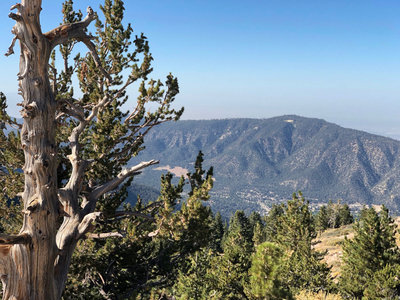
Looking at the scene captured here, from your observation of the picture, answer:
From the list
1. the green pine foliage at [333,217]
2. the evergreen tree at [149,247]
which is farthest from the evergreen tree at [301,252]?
the green pine foliage at [333,217]

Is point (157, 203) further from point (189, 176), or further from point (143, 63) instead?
point (143, 63)

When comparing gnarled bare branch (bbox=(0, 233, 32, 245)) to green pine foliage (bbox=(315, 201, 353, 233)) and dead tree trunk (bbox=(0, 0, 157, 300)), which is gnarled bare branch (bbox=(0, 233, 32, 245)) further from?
green pine foliage (bbox=(315, 201, 353, 233))

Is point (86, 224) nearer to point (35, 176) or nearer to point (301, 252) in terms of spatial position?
point (35, 176)

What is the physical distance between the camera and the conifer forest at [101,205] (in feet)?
16.3

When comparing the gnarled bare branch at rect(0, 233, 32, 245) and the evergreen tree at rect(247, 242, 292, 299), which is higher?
the gnarled bare branch at rect(0, 233, 32, 245)

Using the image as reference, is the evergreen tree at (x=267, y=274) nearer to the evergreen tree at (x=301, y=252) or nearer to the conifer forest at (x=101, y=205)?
the conifer forest at (x=101, y=205)

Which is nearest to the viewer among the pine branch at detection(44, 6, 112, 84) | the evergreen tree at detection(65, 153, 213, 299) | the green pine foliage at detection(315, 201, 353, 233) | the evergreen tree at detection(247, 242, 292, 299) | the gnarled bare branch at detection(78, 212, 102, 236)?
the evergreen tree at detection(247, 242, 292, 299)

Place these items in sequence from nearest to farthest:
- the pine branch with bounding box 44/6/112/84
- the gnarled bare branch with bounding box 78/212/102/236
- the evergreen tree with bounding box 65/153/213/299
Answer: the pine branch with bounding box 44/6/112/84 → the gnarled bare branch with bounding box 78/212/102/236 → the evergreen tree with bounding box 65/153/213/299

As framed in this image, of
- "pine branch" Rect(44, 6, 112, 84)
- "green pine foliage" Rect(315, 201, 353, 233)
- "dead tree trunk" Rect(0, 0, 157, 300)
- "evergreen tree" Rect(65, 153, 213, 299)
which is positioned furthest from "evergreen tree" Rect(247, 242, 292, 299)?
"green pine foliage" Rect(315, 201, 353, 233)

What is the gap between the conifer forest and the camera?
497 cm

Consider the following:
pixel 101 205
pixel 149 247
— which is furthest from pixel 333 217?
pixel 101 205

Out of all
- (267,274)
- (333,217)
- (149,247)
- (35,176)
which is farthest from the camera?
(333,217)

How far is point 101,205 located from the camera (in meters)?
10.2

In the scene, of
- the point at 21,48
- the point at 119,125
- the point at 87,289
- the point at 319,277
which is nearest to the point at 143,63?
the point at 119,125
